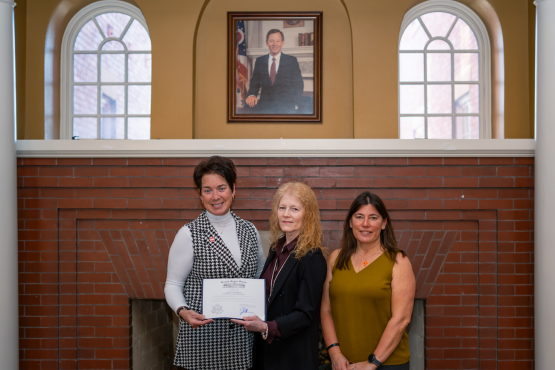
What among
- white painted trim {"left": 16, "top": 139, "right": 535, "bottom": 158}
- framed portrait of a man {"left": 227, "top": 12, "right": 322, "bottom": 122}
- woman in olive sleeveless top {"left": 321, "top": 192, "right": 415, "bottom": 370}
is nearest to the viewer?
woman in olive sleeveless top {"left": 321, "top": 192, "right": 415, "bottom": 370}

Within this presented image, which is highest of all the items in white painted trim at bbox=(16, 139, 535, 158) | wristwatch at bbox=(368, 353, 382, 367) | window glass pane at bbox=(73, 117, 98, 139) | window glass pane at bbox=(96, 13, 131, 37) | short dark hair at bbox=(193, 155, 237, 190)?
window glass pane at bbox=(96, 13, 131, 37)

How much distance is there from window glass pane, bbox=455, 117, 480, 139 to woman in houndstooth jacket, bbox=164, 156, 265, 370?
2277 millimetres

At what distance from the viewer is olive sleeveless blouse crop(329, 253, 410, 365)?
2002 millimetres

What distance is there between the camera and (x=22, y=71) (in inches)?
126

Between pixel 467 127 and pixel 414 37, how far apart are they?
0.91 m

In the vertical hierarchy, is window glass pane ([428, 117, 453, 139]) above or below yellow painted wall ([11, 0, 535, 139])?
below

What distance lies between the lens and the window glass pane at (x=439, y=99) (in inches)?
135

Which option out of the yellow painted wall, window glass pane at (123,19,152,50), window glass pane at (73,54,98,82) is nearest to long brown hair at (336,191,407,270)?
the yellow painted wall

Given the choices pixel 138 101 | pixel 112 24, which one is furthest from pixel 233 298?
pixel 112 24

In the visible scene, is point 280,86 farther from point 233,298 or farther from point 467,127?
point 233,298

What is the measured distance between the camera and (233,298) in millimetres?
1899

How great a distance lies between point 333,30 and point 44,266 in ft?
9.74

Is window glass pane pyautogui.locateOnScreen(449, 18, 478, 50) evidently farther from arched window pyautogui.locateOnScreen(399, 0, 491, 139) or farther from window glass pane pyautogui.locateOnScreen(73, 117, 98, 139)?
window glass pane pyautogui.locateOnScreen(73, 117, 98, 139)

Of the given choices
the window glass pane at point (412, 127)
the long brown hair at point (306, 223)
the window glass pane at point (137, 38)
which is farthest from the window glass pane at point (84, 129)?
the window glass pane at point (412, 127)
